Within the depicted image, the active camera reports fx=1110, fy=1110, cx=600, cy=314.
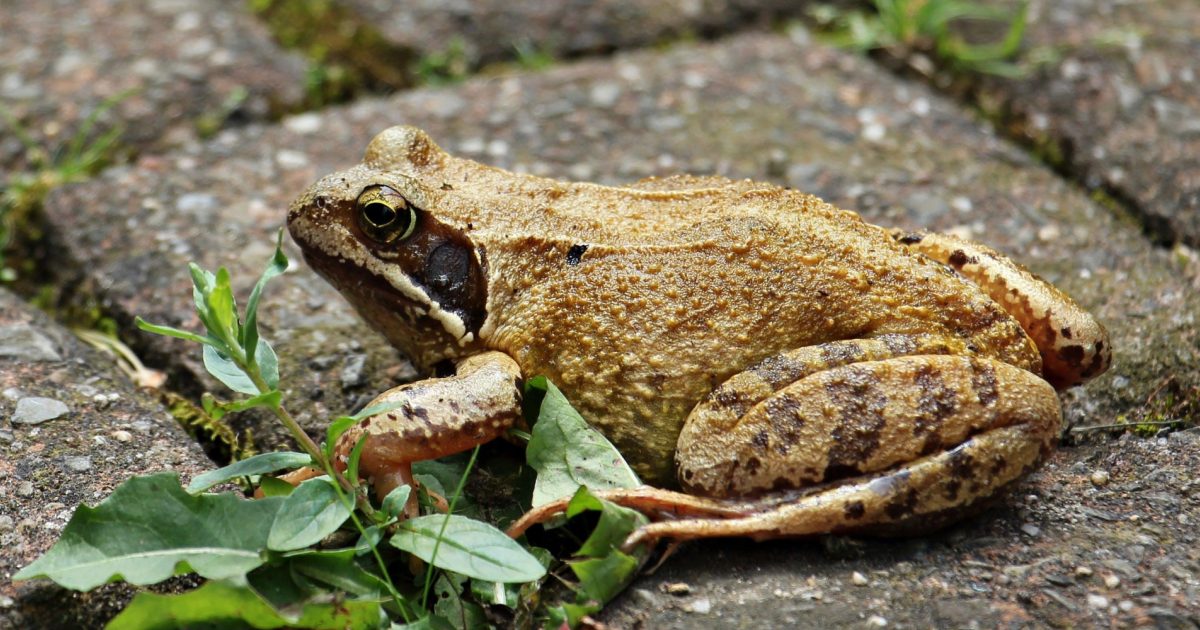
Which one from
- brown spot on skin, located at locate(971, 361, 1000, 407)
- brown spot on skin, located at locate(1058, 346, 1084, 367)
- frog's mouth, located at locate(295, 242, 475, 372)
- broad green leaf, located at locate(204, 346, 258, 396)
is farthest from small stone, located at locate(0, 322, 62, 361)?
brown spot on skin, located at locate(1058, 346, 1084, 367)

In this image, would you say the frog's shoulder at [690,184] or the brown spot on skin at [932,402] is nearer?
the brown spot on skin at [932,402]

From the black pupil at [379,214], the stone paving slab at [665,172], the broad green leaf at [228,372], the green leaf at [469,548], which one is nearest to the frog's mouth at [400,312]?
the black pupil at [379,214]

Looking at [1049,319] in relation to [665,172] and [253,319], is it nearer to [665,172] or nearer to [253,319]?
[665,172]

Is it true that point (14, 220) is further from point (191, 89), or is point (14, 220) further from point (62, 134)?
point (191, 89)

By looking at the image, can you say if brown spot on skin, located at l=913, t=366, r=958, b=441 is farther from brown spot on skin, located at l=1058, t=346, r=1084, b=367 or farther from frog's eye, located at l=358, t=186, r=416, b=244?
frog's eye, located at l=358, t=186, r=416, b=244

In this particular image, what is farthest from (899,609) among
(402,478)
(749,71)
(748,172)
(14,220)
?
(14,220)

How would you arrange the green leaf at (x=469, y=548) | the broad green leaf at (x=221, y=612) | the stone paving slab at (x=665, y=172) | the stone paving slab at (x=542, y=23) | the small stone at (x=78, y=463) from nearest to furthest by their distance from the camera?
1. the broad green leaf at (x=221, y=612)
2. the green leaf at (x=469, y=548)
3. the small stone at (x=78, y=463)
4. the stone paving slab at (x=665, y=172)
5. the stone paving slab at (x=542, y=23)

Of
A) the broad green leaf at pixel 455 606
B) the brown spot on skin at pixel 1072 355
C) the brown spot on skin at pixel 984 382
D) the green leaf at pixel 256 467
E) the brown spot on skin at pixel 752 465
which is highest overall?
the brown spot on skin at pixel 984 382

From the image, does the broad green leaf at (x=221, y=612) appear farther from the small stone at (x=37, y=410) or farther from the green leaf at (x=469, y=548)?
the small stone at (x=37, y=410)

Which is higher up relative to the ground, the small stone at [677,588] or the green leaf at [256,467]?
the green leaf at [256,467]

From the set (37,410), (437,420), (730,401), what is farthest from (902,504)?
(37,410)

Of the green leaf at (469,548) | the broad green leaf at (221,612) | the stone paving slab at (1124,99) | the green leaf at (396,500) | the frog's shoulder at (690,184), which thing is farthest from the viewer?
the stone paving slab at (1124,99)
